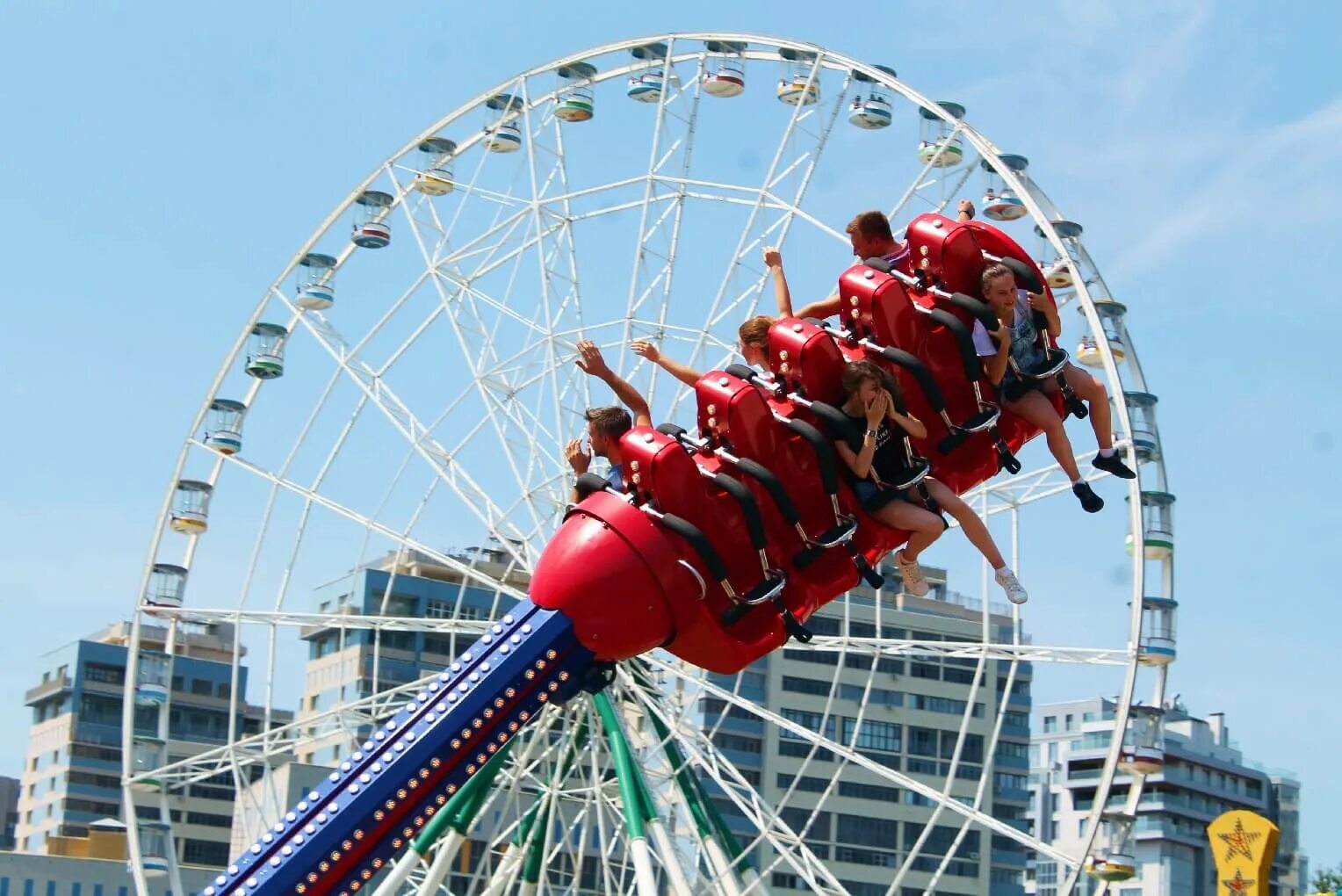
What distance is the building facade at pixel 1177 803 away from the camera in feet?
548

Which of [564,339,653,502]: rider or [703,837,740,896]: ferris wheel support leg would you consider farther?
[703,837,740,896]: ferris wheel support leg

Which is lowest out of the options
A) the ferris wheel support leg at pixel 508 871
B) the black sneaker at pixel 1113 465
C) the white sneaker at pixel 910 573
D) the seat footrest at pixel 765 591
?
the ferris wheel support leg at pixel 508 871

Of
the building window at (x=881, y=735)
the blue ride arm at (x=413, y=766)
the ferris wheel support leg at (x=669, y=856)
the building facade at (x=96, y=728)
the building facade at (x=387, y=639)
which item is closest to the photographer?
the blue ride arm at (x=413, y=766)

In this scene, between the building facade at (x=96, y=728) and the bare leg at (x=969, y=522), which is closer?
the bare leg at (x=969, y=522)

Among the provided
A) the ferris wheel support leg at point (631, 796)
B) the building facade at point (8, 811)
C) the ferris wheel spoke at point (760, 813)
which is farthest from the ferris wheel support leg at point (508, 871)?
the building facade at point (8, 811)

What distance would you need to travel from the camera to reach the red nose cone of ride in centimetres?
2403

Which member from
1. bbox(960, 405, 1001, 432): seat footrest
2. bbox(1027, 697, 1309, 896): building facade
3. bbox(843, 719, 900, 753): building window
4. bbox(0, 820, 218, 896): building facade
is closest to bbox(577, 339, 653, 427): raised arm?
bbox(960, 405, 1001, 432): seat footrest

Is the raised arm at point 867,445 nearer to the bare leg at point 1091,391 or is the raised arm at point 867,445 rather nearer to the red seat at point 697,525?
the red seat at point 697,525

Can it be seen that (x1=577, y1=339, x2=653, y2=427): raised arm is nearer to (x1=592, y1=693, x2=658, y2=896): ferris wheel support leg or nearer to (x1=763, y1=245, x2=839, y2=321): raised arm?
(x1=763, y1=245, x2=839, y2=321): raised arm

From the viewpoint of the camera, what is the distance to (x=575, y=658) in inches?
971

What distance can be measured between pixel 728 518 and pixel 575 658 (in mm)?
2137

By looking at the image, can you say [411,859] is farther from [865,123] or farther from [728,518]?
[728,518]

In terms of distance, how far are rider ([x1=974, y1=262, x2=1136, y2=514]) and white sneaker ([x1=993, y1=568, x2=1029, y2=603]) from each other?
101cm

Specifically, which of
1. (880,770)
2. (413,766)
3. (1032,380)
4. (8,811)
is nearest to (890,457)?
(1032,380)
